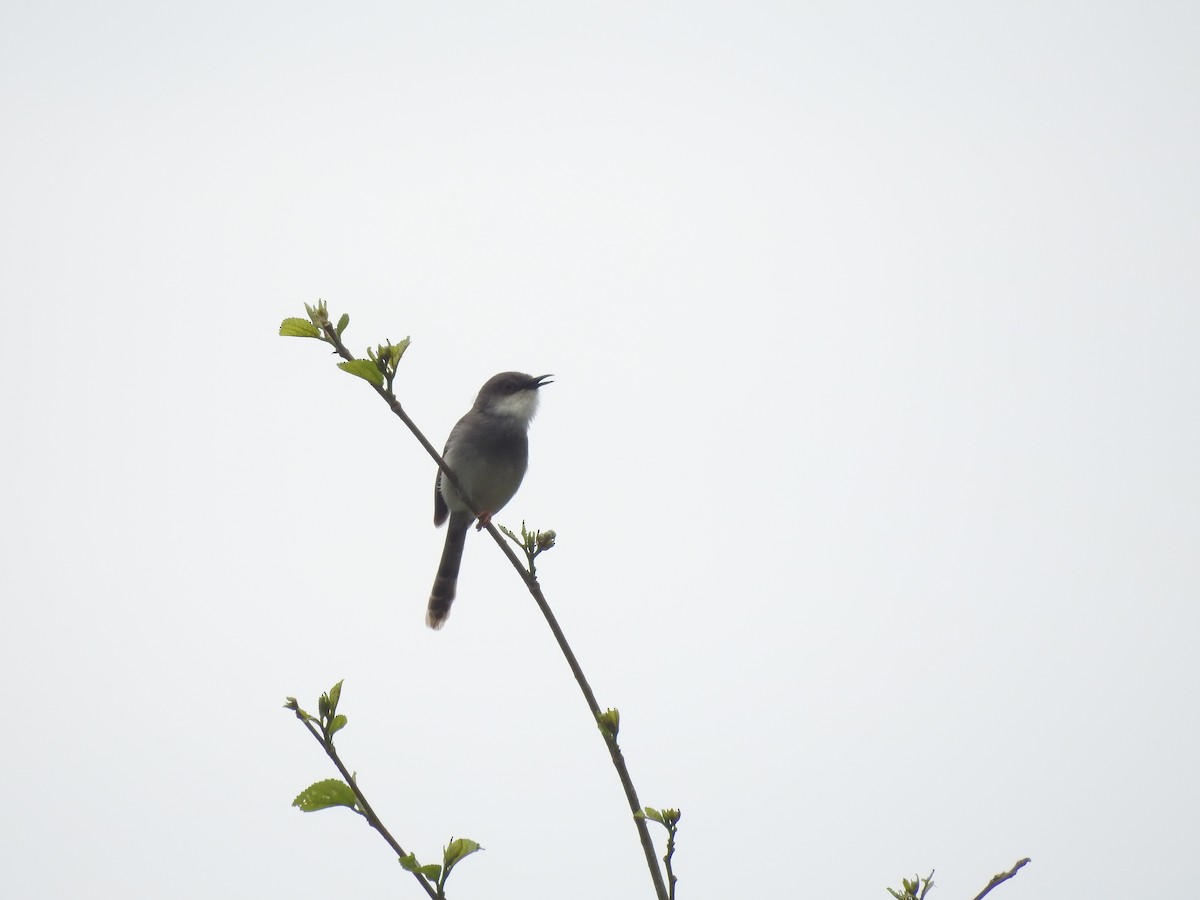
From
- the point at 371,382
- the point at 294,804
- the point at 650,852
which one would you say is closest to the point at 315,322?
the point at 371,382

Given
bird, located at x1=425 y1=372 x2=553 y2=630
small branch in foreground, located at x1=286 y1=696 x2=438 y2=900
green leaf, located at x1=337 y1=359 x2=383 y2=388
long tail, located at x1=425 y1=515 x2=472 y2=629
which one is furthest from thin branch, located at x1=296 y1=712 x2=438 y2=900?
long tail, located at x1=425 y1=515 x2=472 y2=629

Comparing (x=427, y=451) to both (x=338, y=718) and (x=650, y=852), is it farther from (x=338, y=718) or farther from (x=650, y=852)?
(x=650, y=852)

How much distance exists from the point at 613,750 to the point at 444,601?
648cm

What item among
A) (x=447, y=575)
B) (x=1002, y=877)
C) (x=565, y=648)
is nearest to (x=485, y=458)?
(x=447, y=575)

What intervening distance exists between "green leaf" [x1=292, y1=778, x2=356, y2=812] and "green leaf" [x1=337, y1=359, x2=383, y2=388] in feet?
4.32

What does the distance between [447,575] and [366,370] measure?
20.0ft

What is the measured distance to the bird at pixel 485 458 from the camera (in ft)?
29.3

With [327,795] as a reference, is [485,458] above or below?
above

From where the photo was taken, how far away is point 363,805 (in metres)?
3.29

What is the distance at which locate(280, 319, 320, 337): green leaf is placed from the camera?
150 inches

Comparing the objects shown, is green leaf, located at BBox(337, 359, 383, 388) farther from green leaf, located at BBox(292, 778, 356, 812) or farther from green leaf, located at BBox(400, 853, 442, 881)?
green leaf, located at BBox(400, 853, 442, 881)

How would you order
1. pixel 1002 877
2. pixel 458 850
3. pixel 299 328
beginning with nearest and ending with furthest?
pixel 1002 877 < pixel 458 850 < pixel 299 328

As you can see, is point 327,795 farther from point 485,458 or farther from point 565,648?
point 485,458

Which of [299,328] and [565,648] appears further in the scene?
[299,328]
